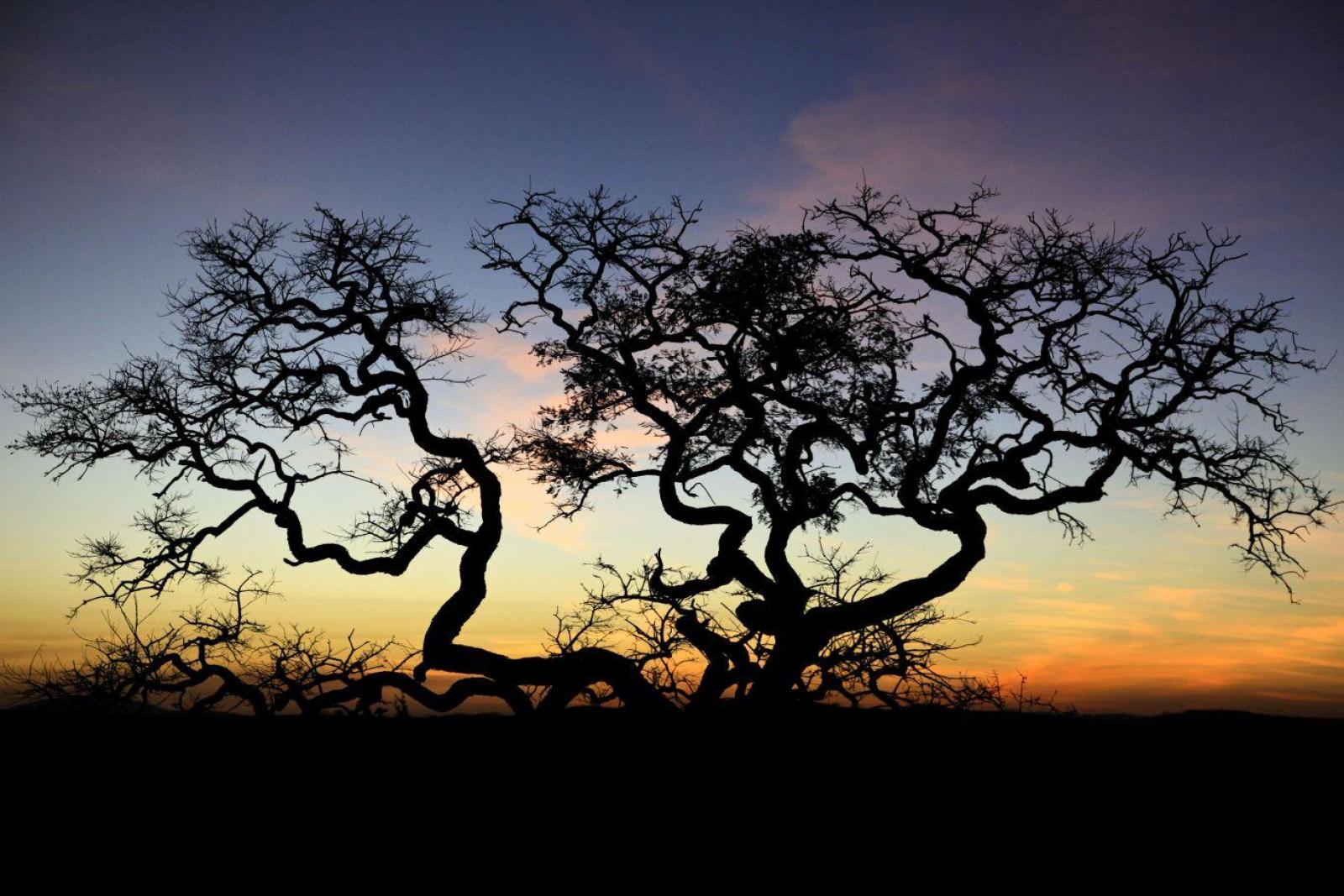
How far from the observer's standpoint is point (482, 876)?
21.1 ft

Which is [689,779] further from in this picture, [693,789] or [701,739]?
[701,739]

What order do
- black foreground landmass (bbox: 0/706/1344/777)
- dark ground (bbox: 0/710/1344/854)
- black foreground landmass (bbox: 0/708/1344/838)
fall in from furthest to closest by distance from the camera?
black foreground landmass (bbox: 0/706/1344/777) < black foreground landmass (bbox: 0/708/1344/838) < dark ground (bbox: 0/710/1344/854)

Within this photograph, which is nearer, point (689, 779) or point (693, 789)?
point (693, 789)

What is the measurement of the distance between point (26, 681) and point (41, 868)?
5581mm

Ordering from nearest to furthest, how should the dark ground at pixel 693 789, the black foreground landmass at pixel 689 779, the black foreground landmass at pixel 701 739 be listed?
the dark ground at pixel 693 789
the black foreground landmass at pixel 689 779
the black foreground landmass at pixel 701 739

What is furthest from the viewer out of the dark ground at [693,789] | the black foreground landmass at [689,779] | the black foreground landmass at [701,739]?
the black foreground landmass at [701,739]

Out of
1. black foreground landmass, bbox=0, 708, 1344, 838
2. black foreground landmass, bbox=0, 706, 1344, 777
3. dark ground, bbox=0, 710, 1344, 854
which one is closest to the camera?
dark ground, bbox=0, 710, 1344, 854

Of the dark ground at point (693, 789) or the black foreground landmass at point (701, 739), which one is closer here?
the dark ground at point (693, 789)

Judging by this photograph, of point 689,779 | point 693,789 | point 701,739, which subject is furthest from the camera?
point 701,739

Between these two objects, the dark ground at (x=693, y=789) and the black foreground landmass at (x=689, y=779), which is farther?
the black foreground landmass at (x=689, y=779)

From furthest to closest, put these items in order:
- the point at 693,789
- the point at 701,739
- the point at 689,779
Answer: the point at 701,739, the point at 689,779, the point at 693,789

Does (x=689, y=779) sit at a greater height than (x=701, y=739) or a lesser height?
lesser

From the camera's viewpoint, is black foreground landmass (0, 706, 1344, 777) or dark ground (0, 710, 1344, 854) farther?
black foreground landmass (0, 706, 1344, 777)

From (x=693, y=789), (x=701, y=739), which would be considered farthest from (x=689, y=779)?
(x=701, y=739)
